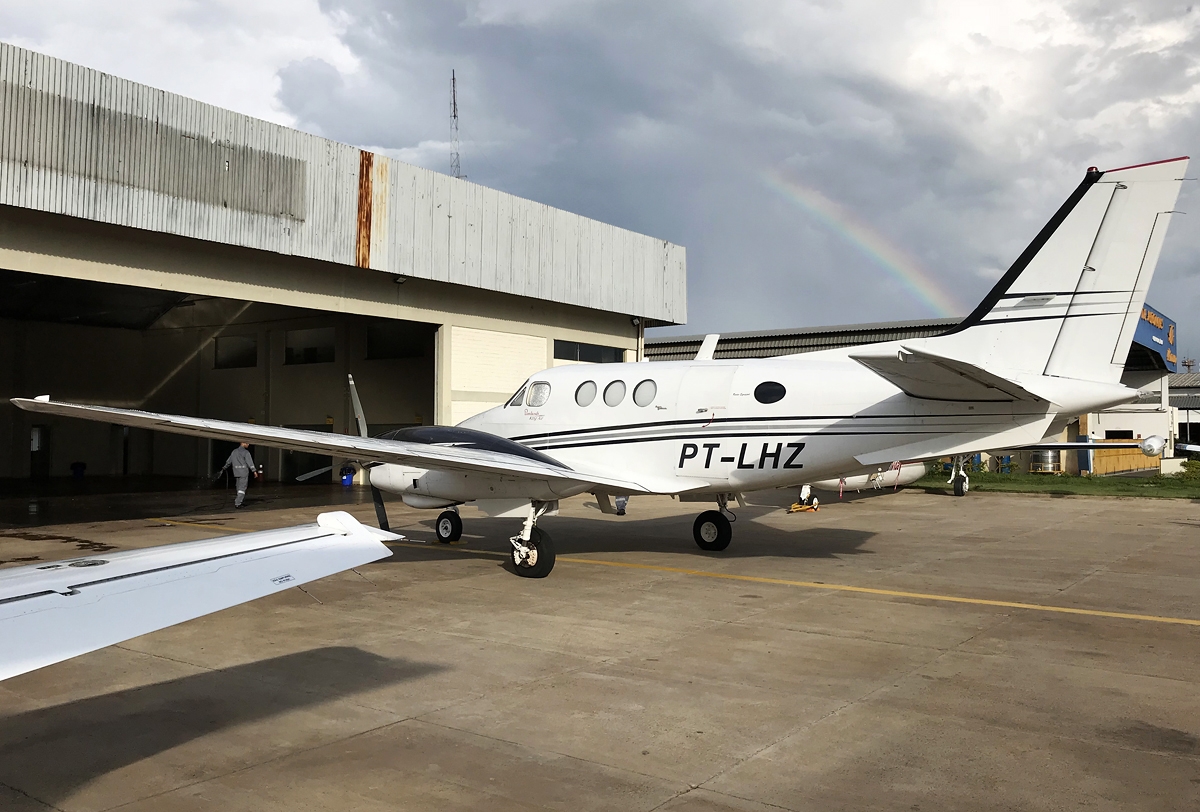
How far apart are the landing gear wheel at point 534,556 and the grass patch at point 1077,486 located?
1984cm

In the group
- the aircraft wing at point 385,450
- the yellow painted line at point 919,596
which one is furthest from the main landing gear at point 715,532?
the aircraft wing at point 385,450

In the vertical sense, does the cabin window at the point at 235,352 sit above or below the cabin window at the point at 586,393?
above

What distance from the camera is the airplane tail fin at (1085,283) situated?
31.9ft

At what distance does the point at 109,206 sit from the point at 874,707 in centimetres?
1644

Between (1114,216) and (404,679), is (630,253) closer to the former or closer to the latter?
(1114,216)

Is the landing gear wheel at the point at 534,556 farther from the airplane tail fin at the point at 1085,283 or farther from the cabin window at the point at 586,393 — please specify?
the airplane tail fin at the point at 1085,283

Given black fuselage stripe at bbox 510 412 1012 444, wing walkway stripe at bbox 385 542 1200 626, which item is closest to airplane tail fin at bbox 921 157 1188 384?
black fuselage stripe at bbox 510 412 1012 444

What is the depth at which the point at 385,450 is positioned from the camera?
10.3 metres

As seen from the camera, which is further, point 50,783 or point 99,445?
point 99,445

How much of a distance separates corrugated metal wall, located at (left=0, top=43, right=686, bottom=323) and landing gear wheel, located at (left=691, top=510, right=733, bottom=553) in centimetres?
1123

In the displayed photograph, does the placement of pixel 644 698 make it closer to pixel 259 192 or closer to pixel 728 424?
pixel 728 424

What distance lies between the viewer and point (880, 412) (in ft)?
35.8

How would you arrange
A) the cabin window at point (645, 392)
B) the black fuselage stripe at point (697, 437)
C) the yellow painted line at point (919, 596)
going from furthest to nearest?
the cabin window at point (645, 392) < the black fuselage stripe at point (697, 437) < the yellow painted line at point (919, 596)

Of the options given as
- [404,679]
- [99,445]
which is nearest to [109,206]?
[404,679]
